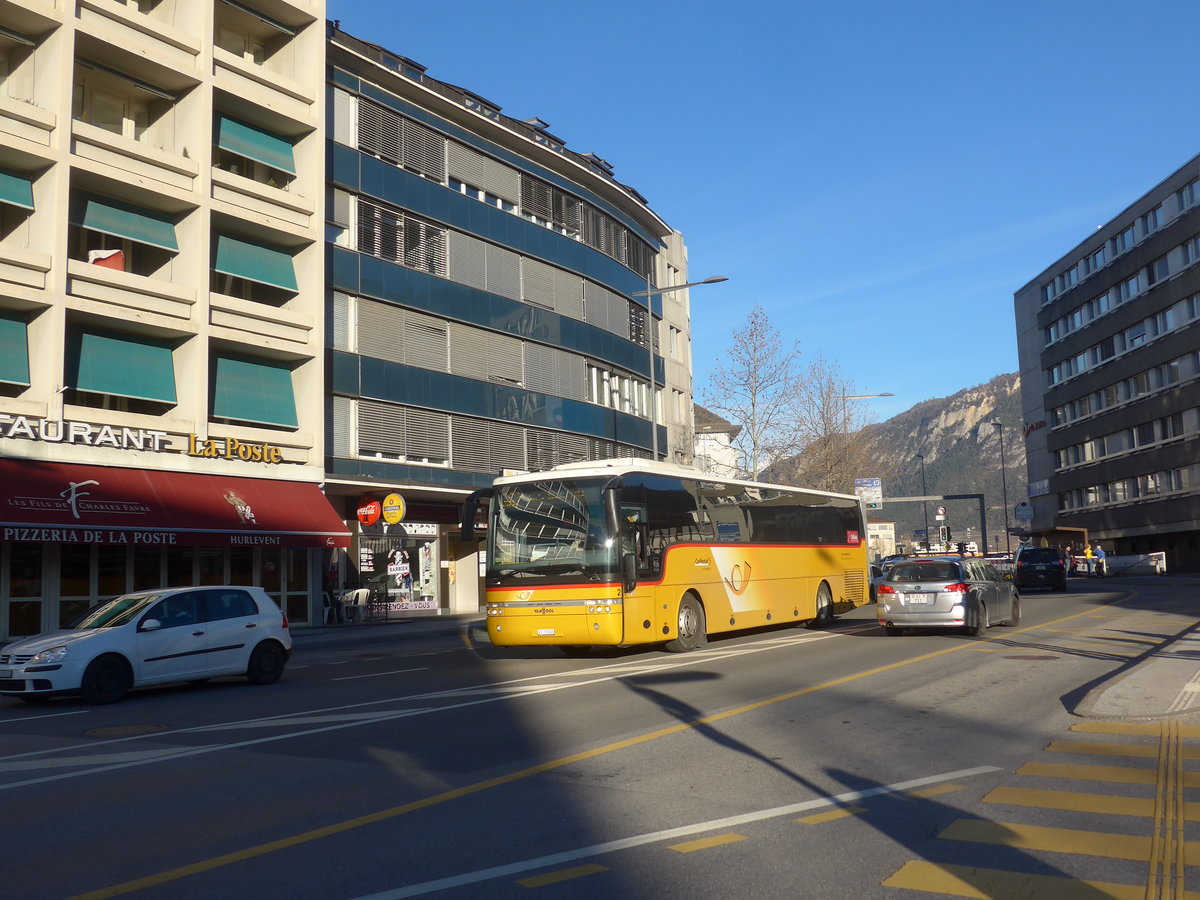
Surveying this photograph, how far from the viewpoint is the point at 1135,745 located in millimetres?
9148

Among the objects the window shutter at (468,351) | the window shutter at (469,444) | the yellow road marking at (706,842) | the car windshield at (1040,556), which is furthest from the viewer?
the car windshield at (1040,556)

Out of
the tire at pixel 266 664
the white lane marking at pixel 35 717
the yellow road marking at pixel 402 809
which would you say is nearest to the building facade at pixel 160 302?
the tire at pixel 266 664

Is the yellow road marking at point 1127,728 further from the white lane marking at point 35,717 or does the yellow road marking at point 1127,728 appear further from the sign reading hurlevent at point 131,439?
the sign reading hurlevent at point 131,439

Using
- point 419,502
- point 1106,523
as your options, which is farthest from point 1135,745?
point 1106,523

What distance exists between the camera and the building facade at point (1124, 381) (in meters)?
61.0

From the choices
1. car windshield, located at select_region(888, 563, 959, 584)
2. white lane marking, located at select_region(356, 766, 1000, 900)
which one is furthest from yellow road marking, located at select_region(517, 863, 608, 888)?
car windshield, located at select_region(888, 563, 959, 584)

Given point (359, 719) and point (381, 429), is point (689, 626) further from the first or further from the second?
point (381, 429)

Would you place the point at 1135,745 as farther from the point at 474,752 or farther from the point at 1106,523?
the point at 1106,523

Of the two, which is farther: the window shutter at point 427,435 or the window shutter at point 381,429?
the window shutter at point 427,435

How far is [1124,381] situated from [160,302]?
60587mm

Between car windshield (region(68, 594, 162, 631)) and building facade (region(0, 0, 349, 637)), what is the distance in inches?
343

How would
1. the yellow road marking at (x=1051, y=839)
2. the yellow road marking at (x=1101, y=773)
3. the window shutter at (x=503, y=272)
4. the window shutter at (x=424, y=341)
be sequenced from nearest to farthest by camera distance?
the yellow road marking at (x=1051, y=839) < the yellow road marking at (x=1101, y=773) < the window shutter at (x=424, y=341) < the window shutter at (x=503, y=272)

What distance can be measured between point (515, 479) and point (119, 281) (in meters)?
13.6

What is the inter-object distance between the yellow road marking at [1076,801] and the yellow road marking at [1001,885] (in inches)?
65.7
